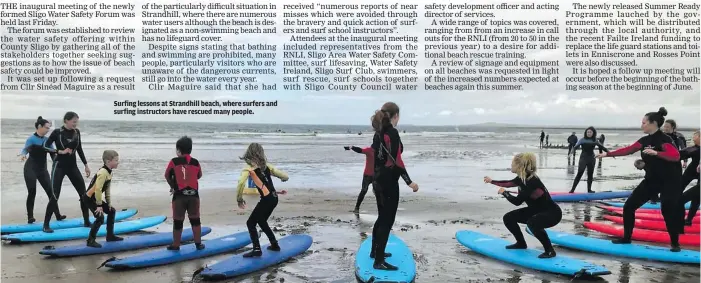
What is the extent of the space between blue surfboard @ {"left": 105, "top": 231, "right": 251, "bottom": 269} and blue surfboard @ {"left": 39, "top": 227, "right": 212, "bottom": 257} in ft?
2.04

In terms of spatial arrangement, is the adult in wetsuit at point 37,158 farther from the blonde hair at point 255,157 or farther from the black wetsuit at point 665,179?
the black wetsuit at point 665,179

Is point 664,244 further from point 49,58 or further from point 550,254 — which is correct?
point 49,58

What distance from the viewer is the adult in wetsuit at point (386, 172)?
505 cm

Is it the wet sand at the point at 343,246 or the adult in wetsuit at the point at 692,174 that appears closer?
the wet sand at the point at 343,246

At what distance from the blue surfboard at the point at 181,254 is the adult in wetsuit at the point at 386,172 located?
2.02 metres

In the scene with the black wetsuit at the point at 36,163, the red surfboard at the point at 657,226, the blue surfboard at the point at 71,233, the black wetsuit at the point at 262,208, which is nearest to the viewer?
the black wetsuit at the point at 262,208

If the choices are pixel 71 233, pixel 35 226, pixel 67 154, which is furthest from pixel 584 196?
pixel 35 226

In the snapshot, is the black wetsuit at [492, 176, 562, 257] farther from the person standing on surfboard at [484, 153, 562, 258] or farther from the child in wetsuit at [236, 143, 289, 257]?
the child in wetsuit at [236, 143, 289, 257]

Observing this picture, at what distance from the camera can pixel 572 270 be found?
503cm

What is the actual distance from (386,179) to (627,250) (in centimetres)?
318

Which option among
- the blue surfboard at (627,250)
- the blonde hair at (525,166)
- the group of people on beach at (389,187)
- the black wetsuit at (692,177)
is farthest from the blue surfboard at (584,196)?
the blonde hair at (525,166)

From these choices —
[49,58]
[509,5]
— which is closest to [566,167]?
[509,5]

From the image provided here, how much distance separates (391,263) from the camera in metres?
5.27

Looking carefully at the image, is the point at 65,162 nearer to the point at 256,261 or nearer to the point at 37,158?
the point at 37,158
